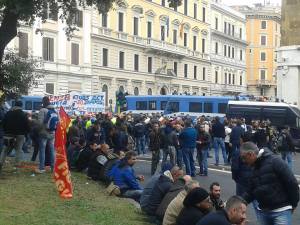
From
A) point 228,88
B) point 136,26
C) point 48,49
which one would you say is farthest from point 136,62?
point 228,88

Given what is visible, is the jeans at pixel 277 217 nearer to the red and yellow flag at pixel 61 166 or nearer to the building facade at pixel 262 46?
the red and yellow flag at pixel 61 166

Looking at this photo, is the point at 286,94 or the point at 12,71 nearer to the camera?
the point at 12,71

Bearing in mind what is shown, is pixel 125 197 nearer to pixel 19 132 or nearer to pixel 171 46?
pixel 19 132

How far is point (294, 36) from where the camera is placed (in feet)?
130

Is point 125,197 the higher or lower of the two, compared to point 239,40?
lower

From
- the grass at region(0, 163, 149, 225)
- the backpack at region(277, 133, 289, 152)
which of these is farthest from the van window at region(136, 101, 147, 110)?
the grass at region(0, 163, 149, 225)

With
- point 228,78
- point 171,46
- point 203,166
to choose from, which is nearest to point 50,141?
point 203,166

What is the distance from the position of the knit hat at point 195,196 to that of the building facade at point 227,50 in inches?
2857

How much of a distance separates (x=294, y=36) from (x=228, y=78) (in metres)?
45.7

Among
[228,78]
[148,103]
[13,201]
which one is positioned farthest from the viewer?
[228,78]

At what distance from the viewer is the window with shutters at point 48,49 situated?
51009 millimetres

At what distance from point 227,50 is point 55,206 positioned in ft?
247

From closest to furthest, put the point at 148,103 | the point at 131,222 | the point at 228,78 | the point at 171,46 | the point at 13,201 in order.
Result: the point at 131,222 < the point at 13,201 < the point at 148,103 < the point at 171,46 < the point at 228,78

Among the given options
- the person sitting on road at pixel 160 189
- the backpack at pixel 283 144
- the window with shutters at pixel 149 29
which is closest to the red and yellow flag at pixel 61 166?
the person sitting on road at pixel 160 189
